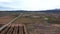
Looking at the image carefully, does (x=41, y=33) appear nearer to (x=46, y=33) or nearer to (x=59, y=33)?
(x=46, y=33)

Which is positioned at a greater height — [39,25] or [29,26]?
[29,26]

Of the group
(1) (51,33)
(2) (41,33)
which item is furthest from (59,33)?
(2) (41,33)

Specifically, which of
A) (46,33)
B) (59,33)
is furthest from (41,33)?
(59,33)

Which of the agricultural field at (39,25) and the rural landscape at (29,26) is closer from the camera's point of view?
the rural landscape at (29,26)

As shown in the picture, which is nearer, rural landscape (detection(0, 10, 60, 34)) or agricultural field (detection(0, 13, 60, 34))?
rural landscape (detection(0, 10, 60, 34))

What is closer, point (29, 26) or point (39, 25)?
point (29, 26)

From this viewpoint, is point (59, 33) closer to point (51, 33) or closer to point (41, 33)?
point (51, 33)
